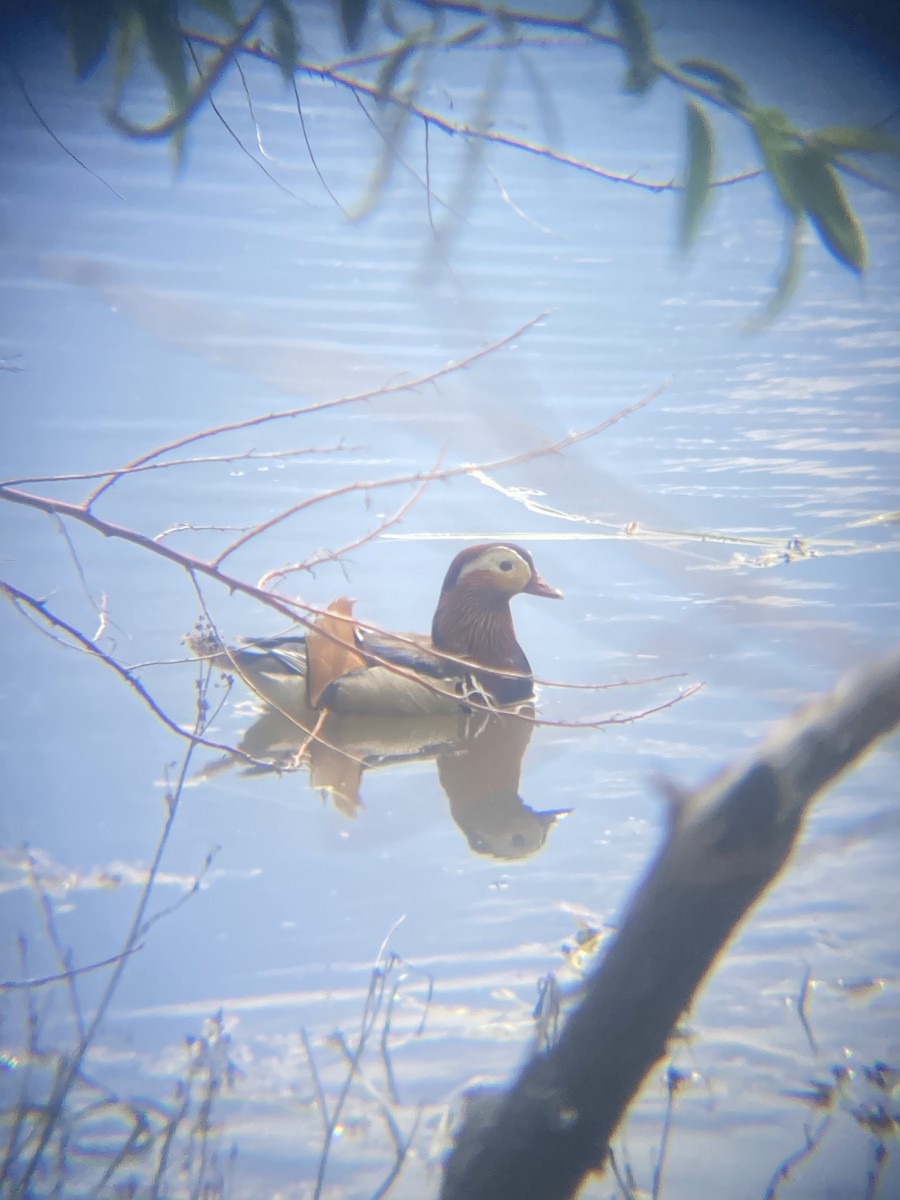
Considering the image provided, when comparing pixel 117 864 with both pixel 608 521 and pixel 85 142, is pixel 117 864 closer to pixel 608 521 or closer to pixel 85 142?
pixel 608 521

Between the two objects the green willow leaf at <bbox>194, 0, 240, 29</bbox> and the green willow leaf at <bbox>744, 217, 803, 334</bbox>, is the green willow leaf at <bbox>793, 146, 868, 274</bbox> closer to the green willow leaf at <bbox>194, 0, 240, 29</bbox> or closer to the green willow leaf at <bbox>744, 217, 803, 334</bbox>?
the green willow leaf at <bbox>744, 217, 803, 334</bbox>

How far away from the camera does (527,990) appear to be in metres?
1.46

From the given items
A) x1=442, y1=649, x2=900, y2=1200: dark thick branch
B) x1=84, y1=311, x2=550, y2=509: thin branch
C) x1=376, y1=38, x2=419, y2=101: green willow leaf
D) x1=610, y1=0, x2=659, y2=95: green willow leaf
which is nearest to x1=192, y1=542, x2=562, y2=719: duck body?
x1=84, y1=311, x2=550, y2=509: thin branch

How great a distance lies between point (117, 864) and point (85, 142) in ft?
11.8

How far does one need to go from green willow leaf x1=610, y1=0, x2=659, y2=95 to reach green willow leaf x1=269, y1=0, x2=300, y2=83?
408 millimetres

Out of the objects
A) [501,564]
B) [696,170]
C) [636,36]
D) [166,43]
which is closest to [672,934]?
[696,170]

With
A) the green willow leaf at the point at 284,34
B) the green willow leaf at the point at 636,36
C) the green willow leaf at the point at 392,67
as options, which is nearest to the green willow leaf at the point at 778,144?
the green willow leaf at the point at 636,36

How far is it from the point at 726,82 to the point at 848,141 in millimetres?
155

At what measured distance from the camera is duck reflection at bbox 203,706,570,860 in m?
1.87

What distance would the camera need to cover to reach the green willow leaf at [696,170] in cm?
93

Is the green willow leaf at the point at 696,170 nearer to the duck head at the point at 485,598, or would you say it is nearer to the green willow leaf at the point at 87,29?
the green willow leaf at the point at 87,29

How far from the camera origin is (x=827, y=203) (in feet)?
2.88

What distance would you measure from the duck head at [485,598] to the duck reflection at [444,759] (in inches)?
16.5

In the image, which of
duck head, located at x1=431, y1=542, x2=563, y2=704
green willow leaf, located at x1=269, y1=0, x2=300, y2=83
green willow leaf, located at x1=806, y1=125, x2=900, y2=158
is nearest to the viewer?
green willow leaf, located at x1=806, y1=125, x2=900, y2=158
